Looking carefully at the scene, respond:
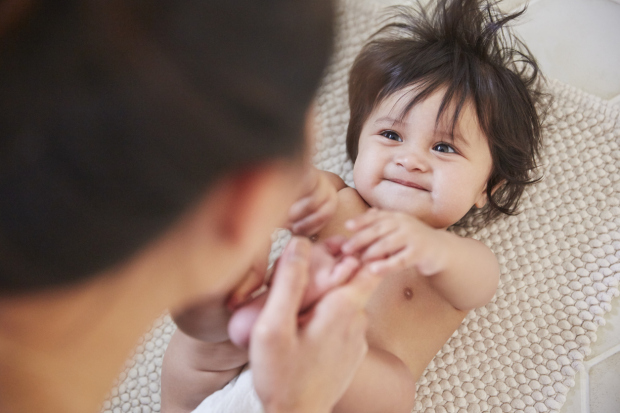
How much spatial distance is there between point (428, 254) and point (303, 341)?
0.92 feet

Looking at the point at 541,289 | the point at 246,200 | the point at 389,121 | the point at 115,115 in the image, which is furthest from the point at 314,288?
the point at 541,289

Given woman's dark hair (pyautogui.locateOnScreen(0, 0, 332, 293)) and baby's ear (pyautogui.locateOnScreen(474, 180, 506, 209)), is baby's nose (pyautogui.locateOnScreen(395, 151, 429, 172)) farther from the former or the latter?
woman's dark hair (pyautogui.locateOnScreen(0, 0, 332, 293))

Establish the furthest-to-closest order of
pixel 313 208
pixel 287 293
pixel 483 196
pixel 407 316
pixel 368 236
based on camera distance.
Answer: pixel 483 196
pixel 407 316
pixel 313 208
pixel 368 236
pixel 287 293

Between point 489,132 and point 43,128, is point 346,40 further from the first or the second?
point 43,128

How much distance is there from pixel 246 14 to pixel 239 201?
0.15 meters

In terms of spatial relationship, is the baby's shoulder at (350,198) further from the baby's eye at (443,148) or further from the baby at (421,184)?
the baby's eye at (443,148)

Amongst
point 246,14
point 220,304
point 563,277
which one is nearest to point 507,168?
point 563,277

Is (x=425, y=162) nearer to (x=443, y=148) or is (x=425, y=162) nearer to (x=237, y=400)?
(x=443, y=148)

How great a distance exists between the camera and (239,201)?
0.42m

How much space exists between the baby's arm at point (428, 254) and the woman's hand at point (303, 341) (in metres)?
0.06

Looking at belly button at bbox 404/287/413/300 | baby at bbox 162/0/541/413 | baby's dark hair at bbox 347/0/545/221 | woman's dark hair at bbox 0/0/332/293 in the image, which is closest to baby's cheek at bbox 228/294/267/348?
baby at bbox 162/0/541/413

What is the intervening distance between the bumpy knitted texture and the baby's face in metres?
0.24

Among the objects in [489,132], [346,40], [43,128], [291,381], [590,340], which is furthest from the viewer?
[346,40]

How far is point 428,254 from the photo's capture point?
0.73m
